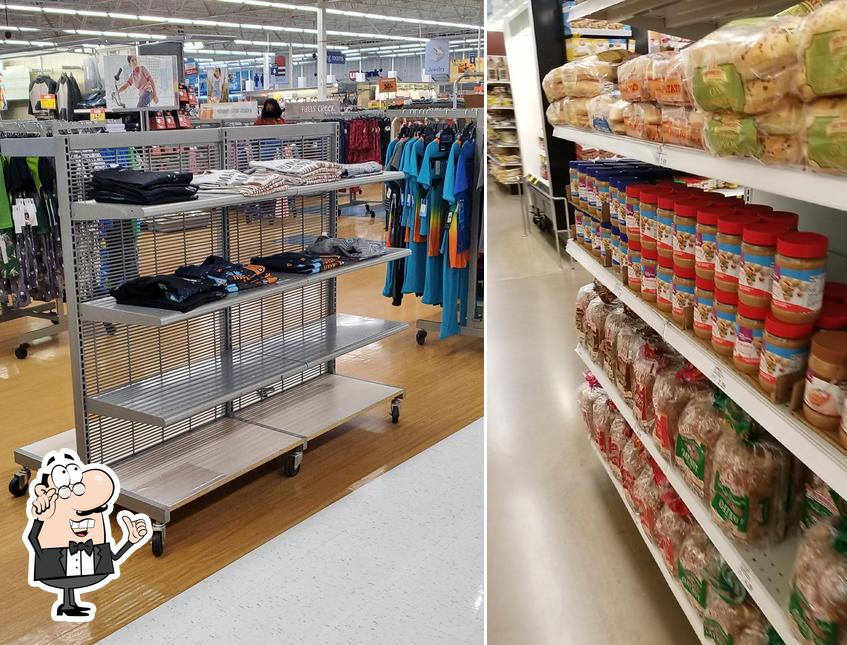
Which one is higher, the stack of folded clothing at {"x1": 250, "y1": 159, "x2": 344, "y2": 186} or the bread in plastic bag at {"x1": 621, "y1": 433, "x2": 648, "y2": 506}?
the stack of folded clothing at {"x1": 250, "y1": 159, "x2": 344, "y2": 186}

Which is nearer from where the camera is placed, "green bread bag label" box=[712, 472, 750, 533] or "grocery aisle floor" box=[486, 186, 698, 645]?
"green bread bag label" box=[712, 472, 750, 533]

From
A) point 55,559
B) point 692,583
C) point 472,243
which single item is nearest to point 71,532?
point 55,559

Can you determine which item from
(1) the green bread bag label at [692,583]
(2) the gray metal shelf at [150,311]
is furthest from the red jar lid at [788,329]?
(2) the gray metal shelf at [150,311]

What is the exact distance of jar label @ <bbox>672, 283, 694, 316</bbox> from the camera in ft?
6.57

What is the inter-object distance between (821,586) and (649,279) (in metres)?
1.04

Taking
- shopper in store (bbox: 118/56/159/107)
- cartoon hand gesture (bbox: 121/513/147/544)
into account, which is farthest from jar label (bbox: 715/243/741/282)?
shopper in store (bbox: 118/56/159/107)

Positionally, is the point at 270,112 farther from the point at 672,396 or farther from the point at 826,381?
the point at 826,381

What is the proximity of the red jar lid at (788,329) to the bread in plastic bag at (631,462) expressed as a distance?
1.23m

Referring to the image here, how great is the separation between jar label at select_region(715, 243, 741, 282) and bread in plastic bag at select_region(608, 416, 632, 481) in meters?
1.24

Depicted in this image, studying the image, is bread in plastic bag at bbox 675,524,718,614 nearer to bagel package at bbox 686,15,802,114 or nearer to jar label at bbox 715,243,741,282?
jar label at bbox 715,243,741,282

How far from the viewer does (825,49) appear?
1217 mm

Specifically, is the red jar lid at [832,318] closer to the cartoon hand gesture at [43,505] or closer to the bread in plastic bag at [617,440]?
the bread in plastic bag at [617,440]

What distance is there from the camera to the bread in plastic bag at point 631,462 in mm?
2729

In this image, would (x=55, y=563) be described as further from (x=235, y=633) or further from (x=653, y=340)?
(x=653, y=340)
